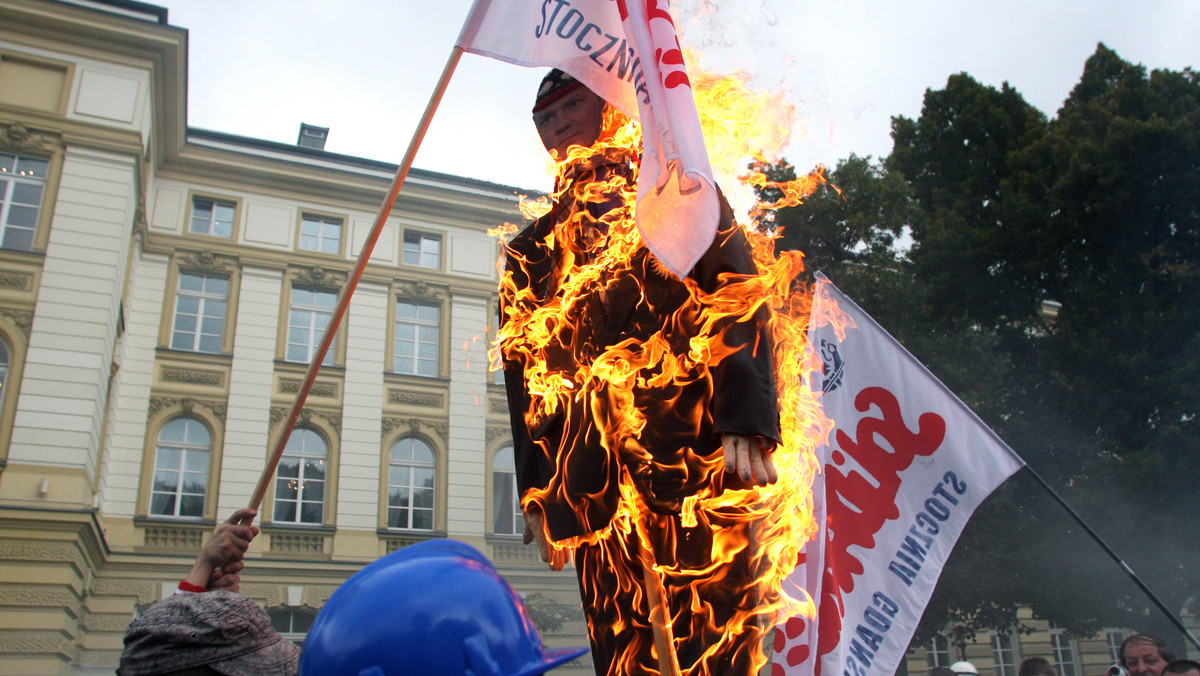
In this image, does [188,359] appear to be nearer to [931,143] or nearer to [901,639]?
[931,143]

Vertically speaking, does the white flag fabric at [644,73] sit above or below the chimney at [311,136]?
below

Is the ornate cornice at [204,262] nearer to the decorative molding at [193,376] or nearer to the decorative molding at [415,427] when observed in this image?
the decorative molding at [193,376]

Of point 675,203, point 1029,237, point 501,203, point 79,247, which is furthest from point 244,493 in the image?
point 675,203

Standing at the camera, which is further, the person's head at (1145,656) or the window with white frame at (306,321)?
the window with white frame at (306,321)

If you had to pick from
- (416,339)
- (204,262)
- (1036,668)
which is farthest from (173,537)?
(1036,668)

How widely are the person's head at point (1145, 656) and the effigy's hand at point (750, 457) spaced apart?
468cm

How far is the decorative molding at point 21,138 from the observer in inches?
684

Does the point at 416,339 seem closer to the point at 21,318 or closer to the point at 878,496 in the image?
the point at 21,318

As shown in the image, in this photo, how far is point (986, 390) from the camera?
15594mm

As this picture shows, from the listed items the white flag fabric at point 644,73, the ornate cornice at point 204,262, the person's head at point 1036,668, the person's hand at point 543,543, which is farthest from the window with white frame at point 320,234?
the person's hand at point 543,543

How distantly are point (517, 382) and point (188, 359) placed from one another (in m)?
21.1

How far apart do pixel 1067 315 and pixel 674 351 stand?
52.7 ft

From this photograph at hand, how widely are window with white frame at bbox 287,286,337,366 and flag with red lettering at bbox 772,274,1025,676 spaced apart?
1963cm

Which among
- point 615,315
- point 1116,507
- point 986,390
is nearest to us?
point 615,315
